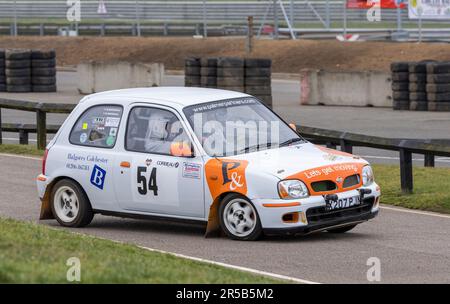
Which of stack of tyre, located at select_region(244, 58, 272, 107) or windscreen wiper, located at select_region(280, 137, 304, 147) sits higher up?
stack of tyre, located at select_region(244, 58, 272, 107)

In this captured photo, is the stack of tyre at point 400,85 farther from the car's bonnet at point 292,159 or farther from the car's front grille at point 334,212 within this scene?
the car's front grille at point 334,212

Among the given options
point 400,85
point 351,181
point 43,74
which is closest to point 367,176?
point 351,181

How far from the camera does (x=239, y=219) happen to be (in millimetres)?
11984

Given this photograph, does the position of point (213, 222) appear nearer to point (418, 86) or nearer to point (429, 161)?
point (429, 161)

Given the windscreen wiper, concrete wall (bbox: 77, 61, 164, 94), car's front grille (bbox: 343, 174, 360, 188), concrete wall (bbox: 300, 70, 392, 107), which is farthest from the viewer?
concrete wall (bbox: 77, 61, 164, 94)

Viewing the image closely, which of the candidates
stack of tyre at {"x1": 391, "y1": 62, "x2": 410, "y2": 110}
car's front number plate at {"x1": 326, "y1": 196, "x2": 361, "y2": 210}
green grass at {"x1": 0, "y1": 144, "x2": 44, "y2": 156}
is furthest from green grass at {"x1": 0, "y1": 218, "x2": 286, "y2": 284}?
stack of tyre at {"x1": 391, "y1": 62, "x2": 410, "y2": 110}

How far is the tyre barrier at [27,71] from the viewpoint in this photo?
38.1 metres

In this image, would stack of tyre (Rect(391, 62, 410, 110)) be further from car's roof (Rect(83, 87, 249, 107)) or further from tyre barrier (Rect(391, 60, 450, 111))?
car's roof (Rect(83, 87, 249, 107))

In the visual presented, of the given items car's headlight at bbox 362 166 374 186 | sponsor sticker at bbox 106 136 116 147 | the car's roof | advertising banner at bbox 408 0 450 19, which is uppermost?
advertising banner at bbox 408 0 450 19

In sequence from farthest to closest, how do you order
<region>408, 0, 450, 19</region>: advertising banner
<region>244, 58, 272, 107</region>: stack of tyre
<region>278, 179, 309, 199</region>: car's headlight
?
<region>408, 0, 450, 19</region>: advertising banner
<region>244, 58, 272, 107</region>: stack of tyre
<region>278, 179, 309, 199</region>: car's headlight

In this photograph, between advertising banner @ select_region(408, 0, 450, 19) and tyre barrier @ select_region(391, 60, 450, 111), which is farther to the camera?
advertising banner @ select_region(408, 0, 450, 19)

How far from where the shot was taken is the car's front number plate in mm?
11852

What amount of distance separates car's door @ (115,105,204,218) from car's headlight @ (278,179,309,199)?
0.91 m
